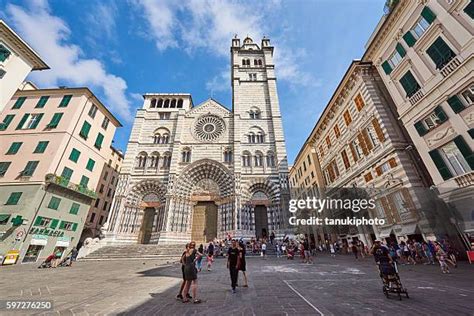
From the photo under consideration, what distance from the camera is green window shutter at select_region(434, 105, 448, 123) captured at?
10234mm

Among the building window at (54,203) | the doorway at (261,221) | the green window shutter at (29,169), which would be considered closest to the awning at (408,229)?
the doorway at (261,221)

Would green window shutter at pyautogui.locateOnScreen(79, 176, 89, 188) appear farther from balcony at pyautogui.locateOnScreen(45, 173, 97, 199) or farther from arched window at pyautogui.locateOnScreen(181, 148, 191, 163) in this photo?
arched window at pyautogui.locateOnScreen(181, 148, 191, 163)

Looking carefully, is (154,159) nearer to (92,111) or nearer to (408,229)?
(92,111)

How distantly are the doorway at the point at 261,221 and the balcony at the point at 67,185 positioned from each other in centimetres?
1779

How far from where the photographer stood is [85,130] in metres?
21.6

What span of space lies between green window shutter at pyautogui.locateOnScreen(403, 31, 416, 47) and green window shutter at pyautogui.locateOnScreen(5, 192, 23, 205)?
1208 inches

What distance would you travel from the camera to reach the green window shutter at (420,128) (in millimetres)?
11350

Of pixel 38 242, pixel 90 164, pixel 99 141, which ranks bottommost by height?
pixel 38 242

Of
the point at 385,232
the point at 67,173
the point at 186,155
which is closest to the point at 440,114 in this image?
the point at 385,232

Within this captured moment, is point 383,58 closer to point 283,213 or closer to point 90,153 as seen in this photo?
point 283,213

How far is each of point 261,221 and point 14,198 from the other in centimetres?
2221

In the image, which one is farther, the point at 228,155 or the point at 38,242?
the point at 228,155

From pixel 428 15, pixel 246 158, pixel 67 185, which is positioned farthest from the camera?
pixel 246 158

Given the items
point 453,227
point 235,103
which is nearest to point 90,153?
point 235,103
